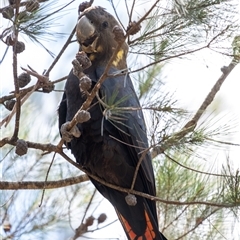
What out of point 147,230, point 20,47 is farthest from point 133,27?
point 147,230

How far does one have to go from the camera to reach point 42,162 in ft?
9.77

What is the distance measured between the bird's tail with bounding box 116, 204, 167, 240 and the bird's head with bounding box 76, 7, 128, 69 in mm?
594

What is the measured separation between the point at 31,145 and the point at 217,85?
837 mm

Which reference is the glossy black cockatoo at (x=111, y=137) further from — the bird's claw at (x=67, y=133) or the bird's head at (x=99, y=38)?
the bird's claw at (x=67, y=133)

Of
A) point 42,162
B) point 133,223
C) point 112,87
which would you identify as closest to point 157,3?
point 112,87

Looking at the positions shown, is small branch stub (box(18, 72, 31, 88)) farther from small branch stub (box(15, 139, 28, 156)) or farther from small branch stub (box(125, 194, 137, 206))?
small branch stub (box(125, 194, 137, 206))

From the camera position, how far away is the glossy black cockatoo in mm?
2160

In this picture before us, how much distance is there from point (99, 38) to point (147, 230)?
772mm

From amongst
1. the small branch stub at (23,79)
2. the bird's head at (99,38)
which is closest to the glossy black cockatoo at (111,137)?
the bird's head at (99,38)

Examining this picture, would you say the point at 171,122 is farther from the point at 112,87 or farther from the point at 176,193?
the point at 176,193

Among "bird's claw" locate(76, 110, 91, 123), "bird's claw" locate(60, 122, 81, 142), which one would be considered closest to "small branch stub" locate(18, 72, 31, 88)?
"bird's claw" locate(60, 122, 81, 142)

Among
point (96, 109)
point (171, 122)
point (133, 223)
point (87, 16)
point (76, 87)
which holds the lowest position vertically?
point (171, 122)

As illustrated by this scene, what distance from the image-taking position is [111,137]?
216cm

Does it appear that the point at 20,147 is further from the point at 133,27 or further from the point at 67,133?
the point at 133,27
